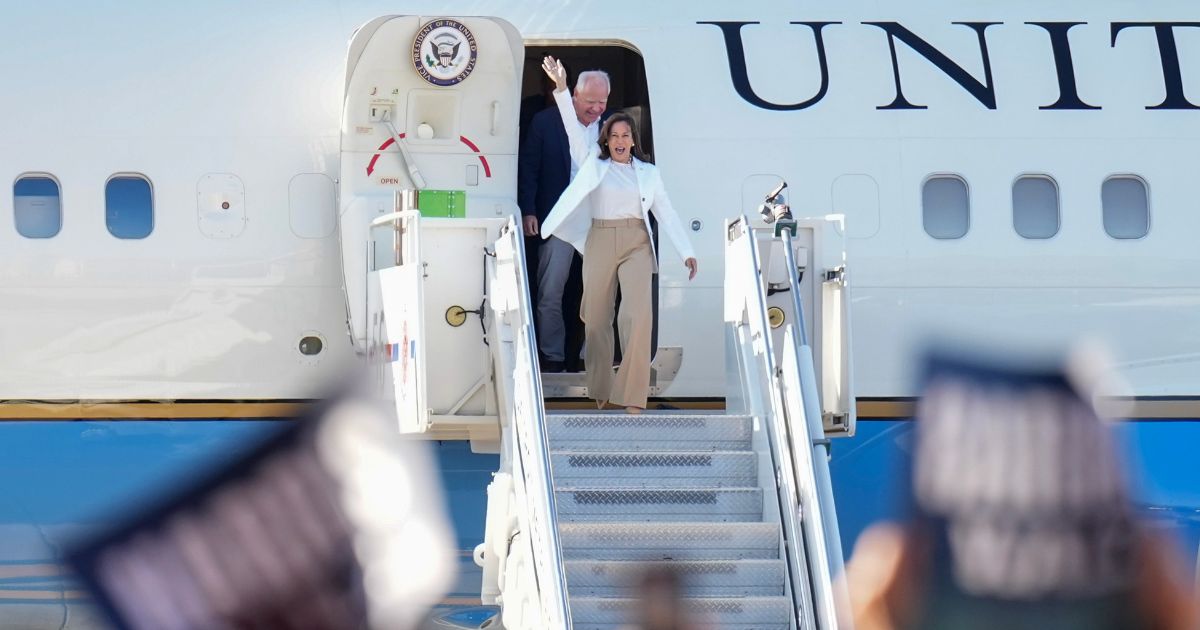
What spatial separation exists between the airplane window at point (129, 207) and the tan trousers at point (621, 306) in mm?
2598

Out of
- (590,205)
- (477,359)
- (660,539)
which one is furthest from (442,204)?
(660,539)

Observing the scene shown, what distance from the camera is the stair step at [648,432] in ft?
25.2

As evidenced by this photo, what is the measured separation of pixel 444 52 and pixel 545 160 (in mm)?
902

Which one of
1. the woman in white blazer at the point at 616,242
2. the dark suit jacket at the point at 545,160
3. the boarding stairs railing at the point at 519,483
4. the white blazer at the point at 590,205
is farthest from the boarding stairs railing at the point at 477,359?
the dark suit jacket at the point at 545,160

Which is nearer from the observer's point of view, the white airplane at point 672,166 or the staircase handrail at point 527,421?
the staircase handrail at point 527,421

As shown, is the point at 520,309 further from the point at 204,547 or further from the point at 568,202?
the point at 204,547

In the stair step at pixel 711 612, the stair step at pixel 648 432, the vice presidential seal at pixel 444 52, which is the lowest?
the stair step at pixel 711 612

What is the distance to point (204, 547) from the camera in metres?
8.56

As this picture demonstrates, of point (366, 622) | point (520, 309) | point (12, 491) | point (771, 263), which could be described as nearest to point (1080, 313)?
point (771, 263)

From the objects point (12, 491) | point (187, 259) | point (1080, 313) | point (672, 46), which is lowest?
point (12, 491)

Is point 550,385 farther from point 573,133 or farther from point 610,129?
point 610,129

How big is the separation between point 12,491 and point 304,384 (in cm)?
168

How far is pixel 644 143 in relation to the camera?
9.54 m

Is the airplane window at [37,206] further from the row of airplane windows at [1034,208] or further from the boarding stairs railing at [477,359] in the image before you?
the row of airplane windows at [1034,208]
